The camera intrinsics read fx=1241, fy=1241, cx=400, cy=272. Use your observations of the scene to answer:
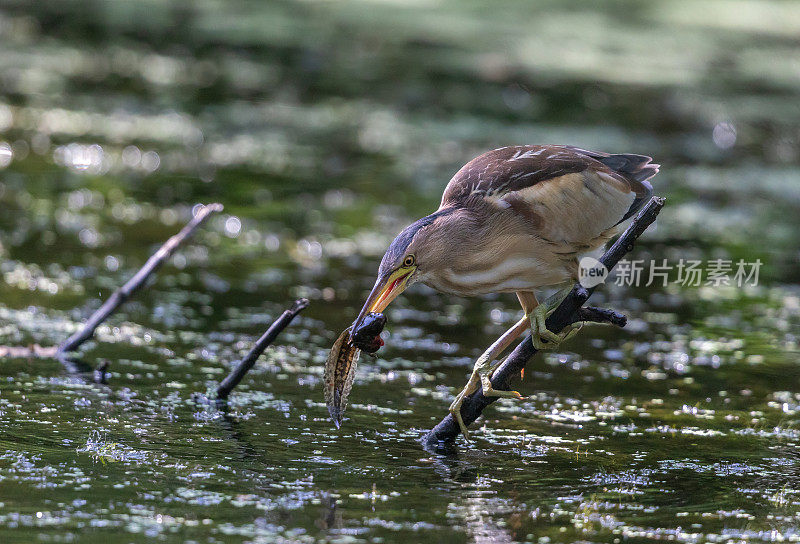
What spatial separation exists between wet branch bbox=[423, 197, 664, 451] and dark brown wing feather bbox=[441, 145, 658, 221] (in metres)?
0.36

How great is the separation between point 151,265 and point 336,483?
64.4 inches

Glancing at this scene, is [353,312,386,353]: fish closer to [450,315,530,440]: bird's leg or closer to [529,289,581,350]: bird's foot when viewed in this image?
[450,315,530,440]: bird's leg

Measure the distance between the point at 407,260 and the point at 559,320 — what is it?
75cm

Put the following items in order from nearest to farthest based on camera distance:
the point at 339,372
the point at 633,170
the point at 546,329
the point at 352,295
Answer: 1. the point at 339,372
2. the point at 546,329
3. the point at 633,170
4. the point at 352,295

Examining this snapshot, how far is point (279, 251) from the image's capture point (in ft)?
25.9

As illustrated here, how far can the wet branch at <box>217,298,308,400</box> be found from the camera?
4.48 meters

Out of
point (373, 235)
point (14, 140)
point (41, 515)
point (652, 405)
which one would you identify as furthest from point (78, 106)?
point (41, 515)

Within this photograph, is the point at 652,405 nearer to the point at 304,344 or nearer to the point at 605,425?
the point at 605,425

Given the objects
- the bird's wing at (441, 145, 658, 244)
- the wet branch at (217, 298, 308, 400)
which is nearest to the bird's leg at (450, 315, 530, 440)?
the bird's wing at (441, 145, 658, 244)

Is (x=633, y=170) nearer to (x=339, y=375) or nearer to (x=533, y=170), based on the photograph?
(x=533, y=170)

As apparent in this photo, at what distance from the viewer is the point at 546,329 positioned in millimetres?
4355

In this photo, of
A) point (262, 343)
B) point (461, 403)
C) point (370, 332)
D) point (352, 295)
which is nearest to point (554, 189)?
point (461, 403)

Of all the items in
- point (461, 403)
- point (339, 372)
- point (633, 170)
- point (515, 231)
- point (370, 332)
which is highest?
point (633, 170)

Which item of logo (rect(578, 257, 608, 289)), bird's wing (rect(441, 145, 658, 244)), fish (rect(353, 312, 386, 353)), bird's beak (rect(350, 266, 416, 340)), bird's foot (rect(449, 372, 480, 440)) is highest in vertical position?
bird's wing (rect(441, 145, 658, 244))
